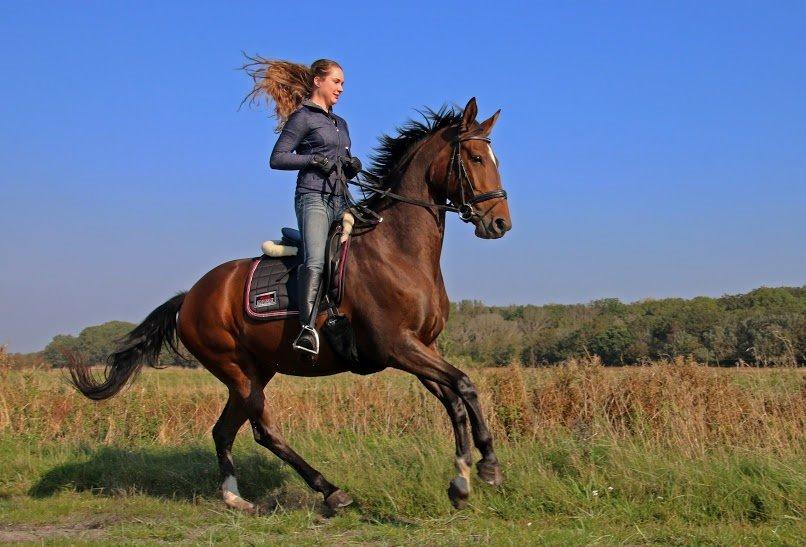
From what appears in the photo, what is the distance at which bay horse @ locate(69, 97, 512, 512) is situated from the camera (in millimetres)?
6094

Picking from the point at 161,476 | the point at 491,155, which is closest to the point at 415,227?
the point at 491,155

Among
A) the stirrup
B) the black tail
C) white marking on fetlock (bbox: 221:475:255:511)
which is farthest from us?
the black tail

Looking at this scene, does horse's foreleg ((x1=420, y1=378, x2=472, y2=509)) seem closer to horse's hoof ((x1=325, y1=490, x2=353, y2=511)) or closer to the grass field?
the grass field

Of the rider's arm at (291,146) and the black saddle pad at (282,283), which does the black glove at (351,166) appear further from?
the black saddle pad at (282,283)

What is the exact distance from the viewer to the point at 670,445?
7688mm

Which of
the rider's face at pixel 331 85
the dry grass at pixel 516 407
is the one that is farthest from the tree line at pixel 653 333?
the rider's face at pixel 331 85

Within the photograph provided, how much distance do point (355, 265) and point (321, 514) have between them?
2.15 metres

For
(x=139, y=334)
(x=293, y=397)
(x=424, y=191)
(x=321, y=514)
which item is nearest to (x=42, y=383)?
(x=293, y=397)

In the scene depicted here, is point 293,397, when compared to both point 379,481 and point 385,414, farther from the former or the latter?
point 379,481

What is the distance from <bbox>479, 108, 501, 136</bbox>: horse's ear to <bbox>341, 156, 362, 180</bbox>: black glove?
1.19 metres

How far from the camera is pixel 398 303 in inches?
245

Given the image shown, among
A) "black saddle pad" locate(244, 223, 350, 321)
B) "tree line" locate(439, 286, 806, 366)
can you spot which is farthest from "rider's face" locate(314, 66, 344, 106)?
"tree line" locate(439, 286, 806, 366)

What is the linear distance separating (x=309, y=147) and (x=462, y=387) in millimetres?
2593

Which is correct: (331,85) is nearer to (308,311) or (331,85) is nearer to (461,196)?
(461,196)
